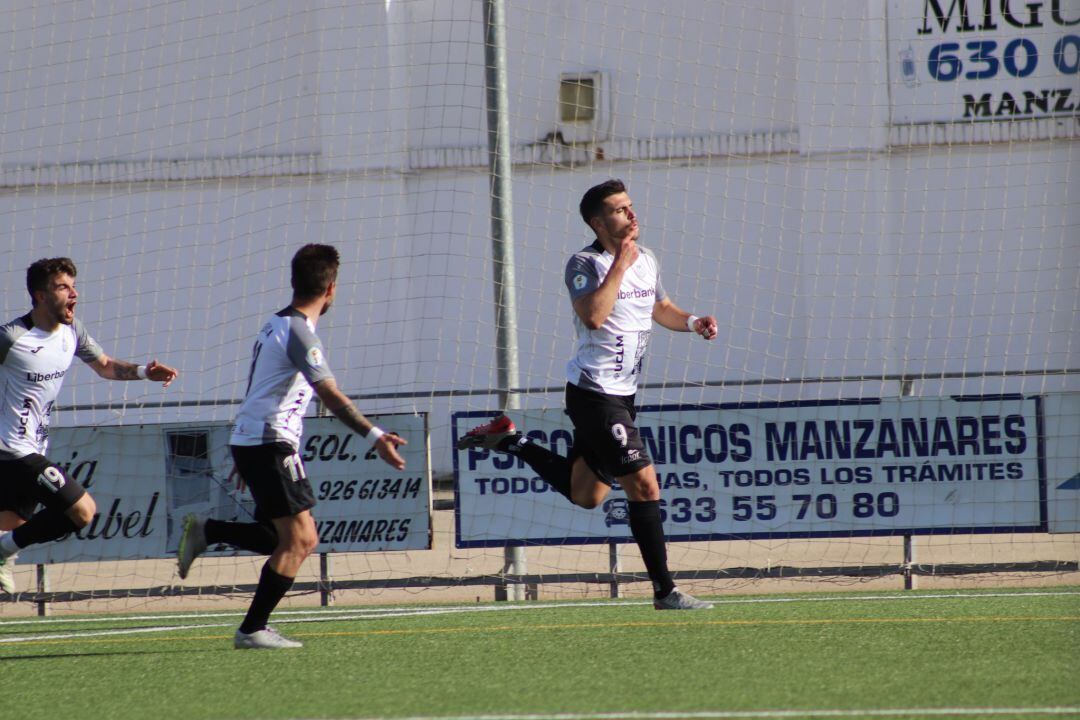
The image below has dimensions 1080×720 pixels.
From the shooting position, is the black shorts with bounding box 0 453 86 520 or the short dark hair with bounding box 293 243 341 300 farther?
the black shorts with bounding box 0 453 86 520

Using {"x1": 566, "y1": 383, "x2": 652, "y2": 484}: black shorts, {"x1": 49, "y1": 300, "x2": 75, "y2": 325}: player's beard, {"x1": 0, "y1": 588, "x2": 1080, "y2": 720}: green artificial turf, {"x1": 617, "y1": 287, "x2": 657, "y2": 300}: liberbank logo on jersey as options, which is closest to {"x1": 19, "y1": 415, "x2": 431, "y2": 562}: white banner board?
{"x1": 0, "y1": 588, "x2": 1080, "y2": 720}: green artificial turf

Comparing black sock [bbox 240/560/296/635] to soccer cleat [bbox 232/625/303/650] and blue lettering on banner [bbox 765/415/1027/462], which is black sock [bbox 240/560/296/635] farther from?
blue lettering on banner [bbox 765/415/1027/462]

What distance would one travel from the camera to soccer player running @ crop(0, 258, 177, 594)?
22.0 ft

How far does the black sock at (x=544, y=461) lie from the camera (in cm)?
683

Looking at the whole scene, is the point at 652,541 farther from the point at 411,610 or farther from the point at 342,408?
the point at 411,610

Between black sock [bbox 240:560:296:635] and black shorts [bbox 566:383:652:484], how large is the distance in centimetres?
159

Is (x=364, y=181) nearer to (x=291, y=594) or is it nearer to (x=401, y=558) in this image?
(x=401, y=558)

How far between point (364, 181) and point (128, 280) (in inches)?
133

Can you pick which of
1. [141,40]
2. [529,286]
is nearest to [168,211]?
[141,40]

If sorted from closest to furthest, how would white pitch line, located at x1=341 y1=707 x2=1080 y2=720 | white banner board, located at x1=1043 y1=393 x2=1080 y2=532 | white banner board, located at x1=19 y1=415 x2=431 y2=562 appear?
white pitch line, located at x1=341 y1=707 x2=1080 y2=720
white banner board, located at x1=1043 y1=393 x2=1080 y2=532
white banner board, located at x1=19 y1=415 x2=431 y2=562

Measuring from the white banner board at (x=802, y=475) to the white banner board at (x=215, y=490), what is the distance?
0.36 meters

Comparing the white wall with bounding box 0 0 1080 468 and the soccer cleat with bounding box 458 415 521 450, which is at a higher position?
the white wall with bounding box 0 0 1080 468

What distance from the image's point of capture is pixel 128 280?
56.1 feet

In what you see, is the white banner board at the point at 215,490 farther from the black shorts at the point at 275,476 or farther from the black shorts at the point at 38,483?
the black shorts at the point at 275,476
